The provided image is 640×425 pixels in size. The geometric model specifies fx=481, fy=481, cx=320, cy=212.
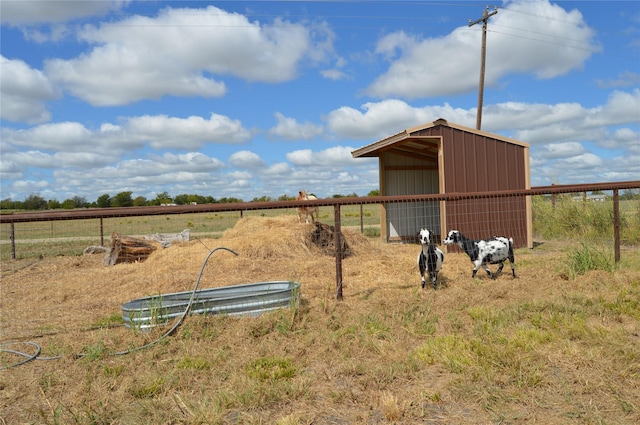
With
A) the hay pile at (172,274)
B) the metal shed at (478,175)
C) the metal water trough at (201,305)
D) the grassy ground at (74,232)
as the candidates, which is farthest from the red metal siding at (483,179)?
the metal water trough at (201,305)

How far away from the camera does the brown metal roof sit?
11.9 meters

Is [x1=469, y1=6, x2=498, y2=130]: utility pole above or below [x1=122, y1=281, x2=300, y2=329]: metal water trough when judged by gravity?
above

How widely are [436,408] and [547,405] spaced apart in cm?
74

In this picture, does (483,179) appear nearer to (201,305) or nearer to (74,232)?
(201,305)

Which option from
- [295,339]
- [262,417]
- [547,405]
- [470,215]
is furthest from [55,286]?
[470,215]

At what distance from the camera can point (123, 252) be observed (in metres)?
11.0

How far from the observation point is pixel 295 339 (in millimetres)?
4727

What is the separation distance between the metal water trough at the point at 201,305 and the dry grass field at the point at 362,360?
0.13 m

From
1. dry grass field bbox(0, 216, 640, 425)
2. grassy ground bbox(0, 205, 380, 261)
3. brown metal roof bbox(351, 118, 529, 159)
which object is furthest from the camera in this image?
grassy ground bbox(0, 205, 380, 261)

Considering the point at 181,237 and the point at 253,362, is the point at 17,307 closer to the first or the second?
the point at 253,362

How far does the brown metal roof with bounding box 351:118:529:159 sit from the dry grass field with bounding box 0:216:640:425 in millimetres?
5353

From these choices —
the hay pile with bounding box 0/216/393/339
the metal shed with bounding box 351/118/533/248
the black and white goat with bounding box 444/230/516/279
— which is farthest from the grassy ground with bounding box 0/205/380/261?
the black and white goat with bounding box 444/230/516/279

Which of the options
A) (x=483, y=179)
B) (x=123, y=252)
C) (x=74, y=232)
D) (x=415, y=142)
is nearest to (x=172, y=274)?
(x=123, y=252)

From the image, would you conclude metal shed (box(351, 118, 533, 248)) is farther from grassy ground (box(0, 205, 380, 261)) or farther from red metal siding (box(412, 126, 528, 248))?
grassy ground (box(0, 205, 380, 261))
